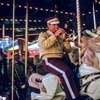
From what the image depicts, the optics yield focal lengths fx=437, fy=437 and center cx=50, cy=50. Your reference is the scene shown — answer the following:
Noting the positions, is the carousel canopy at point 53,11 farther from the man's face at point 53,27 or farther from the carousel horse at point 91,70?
the carousel horse at point 91,70

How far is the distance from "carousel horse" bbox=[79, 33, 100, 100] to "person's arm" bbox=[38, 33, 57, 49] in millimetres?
833

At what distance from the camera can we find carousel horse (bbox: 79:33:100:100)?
6117mm

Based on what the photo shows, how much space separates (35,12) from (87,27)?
1.91m

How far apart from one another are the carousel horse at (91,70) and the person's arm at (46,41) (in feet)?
2.73

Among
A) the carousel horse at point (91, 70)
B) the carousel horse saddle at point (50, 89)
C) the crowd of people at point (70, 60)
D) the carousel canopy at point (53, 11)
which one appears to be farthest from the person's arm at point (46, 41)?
the carousel canopy at point (53, 11)

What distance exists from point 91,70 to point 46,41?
1.13 m

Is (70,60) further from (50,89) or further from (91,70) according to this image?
(91,70)

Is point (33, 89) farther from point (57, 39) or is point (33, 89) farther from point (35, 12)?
point (35, 12)

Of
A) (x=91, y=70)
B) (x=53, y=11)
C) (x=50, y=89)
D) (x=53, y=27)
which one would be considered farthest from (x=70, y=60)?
(x=53, y=11)

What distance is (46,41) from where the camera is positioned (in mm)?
7043

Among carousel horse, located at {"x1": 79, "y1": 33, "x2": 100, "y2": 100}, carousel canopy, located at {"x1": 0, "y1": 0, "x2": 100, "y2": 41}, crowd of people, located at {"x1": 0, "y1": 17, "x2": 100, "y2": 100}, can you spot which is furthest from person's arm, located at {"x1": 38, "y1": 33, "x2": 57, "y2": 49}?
carousel canopy, located at {"x1": 0, "y1": 0, "x2": 100, "y2": 41}

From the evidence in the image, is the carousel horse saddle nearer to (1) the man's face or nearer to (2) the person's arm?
(2) the person's arm

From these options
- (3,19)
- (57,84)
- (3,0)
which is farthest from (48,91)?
(3,19)

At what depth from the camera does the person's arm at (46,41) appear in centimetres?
704
